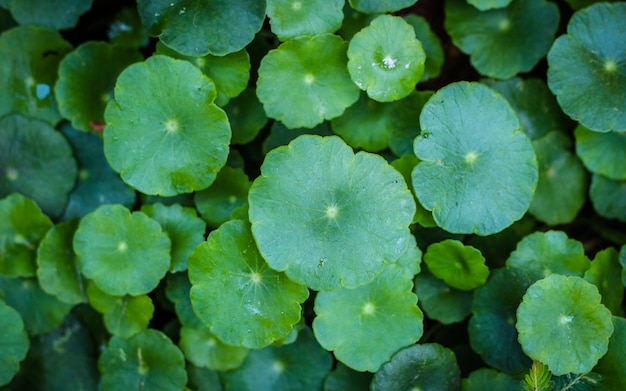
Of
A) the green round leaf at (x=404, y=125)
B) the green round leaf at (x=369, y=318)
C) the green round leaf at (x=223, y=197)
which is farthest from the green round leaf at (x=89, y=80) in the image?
the green round leaf at (x=369, y=318)

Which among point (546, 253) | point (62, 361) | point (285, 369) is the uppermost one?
point (546, 253)

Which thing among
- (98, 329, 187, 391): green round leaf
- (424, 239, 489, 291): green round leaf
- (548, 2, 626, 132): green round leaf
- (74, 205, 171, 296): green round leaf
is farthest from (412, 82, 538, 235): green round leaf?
(98, 329, 187, 391): green round leaf

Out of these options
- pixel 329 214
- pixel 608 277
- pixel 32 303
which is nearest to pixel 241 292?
pixel 329 214

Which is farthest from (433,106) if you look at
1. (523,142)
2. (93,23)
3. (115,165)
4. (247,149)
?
(93,23)

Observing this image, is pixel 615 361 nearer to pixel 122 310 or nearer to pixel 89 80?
pixel 122 310

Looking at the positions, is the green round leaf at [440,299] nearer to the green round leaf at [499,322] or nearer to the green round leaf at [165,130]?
the green round leaf at [499,322]
